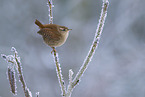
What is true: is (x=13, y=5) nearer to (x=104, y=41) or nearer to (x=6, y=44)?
(x=6, y=44)

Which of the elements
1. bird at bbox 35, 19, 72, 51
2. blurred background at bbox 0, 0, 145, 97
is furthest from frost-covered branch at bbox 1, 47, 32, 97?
blurred background at bbox 0, 0, 145, 97

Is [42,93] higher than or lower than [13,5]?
lower

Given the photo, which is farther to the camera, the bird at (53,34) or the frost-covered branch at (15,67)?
the bird at (53,34)

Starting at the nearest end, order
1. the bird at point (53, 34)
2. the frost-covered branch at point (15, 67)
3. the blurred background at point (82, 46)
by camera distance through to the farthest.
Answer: the frost-covered branch at point (15, 67) → the bird at point (53, 34) → the blurred background at point (82, 46)

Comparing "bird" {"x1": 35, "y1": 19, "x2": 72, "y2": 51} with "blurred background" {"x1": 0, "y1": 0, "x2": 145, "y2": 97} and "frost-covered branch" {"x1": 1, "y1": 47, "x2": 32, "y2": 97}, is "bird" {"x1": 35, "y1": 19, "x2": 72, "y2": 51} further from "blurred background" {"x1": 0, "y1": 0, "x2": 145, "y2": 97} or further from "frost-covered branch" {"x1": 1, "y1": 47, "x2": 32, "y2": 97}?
"blurred background" {"x1": 0, "y1": 0, "x2": 145, "y2": 97}

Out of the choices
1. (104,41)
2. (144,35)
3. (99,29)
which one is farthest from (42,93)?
(99,29)

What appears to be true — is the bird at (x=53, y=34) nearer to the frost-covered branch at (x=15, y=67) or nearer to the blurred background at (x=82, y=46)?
the frost-covered branch at (x=15, y=67)

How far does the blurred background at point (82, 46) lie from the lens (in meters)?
5.54

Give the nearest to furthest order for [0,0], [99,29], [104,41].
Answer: [99,29], [104,41], [0,0]

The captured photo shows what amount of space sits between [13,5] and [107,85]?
351 centimetres

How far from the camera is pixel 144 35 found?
6.09 metres

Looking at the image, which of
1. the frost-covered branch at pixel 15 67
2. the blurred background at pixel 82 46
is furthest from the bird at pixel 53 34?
the blurred background at pixel 82 46

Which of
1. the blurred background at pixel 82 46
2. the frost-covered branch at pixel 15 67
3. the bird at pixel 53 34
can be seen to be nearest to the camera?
the frost-covered branch at pixel 15 67

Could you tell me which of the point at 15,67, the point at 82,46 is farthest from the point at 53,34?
the point at 82,46
